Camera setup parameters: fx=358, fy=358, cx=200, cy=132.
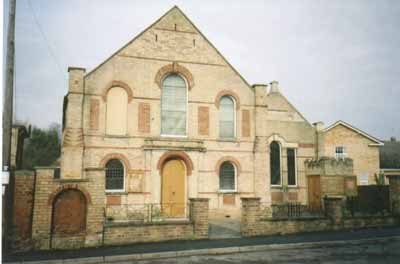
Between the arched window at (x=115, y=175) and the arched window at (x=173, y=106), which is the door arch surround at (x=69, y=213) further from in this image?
the arched window at (x=173, y=106)

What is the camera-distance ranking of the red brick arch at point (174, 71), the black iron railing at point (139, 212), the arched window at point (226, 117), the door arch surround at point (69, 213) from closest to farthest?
the door arch surround at point (69, 213)
the black iron railing at point (139, 212)
the red brick arch at point (174, 71)
the arched window at point (226, 117)

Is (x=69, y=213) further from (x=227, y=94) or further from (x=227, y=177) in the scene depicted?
→ (x=227, y=94)

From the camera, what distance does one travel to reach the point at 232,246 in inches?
457

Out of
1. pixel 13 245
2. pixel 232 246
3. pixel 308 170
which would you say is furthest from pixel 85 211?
pixel 308 170

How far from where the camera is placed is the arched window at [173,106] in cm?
1919

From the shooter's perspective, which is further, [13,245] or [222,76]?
[222,76]

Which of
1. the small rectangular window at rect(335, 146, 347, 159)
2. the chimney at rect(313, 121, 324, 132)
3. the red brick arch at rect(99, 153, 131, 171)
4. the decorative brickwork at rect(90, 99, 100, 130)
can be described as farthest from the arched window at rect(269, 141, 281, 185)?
the decorative brickwork at rect(90, 99, 100, 130)

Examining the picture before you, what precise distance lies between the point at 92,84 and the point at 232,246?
10876 millimetres

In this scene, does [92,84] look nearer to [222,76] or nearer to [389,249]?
[222,76]

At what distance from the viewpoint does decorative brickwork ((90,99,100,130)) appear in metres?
17.7

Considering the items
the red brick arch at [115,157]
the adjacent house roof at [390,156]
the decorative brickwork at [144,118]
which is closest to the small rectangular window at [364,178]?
the adjacent house roof at [390,156]

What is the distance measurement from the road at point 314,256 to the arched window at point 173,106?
372 inches

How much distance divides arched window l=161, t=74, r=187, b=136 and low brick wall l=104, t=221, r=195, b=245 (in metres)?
7.05

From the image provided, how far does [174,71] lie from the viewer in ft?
63.8
